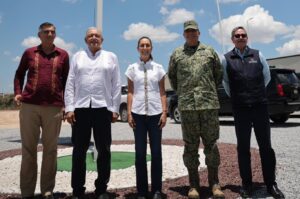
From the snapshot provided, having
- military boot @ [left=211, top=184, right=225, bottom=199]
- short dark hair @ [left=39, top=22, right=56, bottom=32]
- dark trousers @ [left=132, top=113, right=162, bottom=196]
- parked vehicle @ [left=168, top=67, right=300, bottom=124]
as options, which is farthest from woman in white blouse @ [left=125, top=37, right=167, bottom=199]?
parked vehicle @ [left=168, top=67, right=300, bottom=124]

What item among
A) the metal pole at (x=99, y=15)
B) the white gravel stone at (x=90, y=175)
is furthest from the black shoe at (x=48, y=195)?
the metal pole at (x=99, y=15)

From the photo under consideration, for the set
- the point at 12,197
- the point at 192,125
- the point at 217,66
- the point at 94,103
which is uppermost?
the point at 217,66

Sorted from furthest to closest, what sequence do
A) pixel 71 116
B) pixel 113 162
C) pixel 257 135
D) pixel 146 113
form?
1. pixel 113 162
2. pixel 257 135
3. pixel 146 113
4. pixel 71 116

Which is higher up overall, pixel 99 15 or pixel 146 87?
pixel 99 15

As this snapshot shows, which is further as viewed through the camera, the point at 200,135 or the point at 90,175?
the point at 90,175

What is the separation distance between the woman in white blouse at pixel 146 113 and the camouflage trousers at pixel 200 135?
0.30 metres

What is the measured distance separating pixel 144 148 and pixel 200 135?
2.21 ft

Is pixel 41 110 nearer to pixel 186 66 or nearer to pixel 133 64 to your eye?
pixel 133 64

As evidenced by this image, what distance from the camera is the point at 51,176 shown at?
4.69 metres

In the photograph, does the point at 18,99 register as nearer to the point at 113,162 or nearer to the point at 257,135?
the point at 113,162

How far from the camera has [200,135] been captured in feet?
15.0

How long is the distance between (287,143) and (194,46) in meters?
5.47

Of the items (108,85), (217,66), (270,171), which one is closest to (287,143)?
(270,171)

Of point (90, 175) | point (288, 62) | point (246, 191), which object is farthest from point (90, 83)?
point (288, 62)
